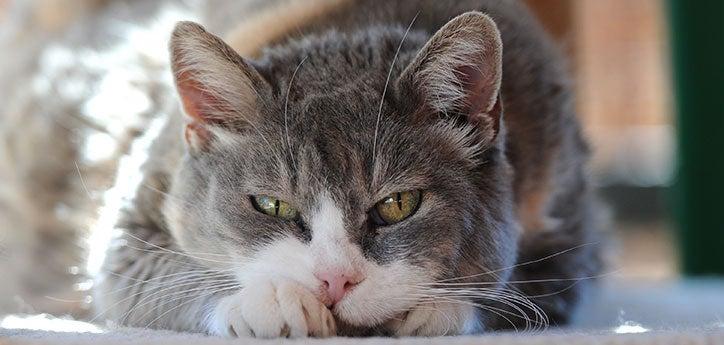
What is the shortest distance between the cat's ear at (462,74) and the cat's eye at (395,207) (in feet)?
0.51

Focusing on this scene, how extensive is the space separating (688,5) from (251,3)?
1492 millimetres

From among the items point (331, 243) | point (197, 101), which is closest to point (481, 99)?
point (331, 243)

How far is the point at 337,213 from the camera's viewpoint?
1369mm

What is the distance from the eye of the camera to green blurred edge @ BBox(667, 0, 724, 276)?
3006 millimetres

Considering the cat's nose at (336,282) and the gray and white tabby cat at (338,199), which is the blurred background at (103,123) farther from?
the cat's nose at (336,282)

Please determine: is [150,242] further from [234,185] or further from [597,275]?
[597,275]

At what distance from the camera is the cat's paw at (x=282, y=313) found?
132 centimetres

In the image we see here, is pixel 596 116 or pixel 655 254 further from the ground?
pixel 596 116

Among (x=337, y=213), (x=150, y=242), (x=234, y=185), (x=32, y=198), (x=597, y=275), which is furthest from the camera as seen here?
(x=32, y=198)

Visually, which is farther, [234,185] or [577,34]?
[577,34]

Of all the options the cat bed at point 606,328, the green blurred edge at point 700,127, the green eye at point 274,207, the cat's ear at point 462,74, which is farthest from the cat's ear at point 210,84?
the green blurred edge at point 700,127

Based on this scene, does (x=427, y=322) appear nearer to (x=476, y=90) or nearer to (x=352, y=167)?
(x=352, y=167)

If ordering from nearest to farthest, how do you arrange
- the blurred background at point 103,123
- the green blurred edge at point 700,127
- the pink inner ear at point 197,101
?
the pink inner ear at point 197,101, the blurred background at point 103,123, the green blurred edge at point 700,127

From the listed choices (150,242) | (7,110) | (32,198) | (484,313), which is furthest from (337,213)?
(7,110)
